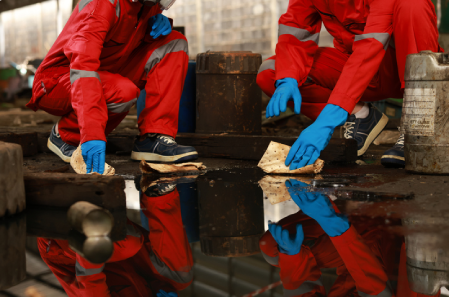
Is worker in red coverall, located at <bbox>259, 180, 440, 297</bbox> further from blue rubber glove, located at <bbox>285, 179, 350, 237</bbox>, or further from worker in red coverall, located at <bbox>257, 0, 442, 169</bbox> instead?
worker in red coverall, located at <bbox>257, 0, 442, 169</bbox>

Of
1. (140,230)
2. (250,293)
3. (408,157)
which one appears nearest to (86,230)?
(140,230)

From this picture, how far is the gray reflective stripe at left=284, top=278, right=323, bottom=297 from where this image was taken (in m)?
1.01

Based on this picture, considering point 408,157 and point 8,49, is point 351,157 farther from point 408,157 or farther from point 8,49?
point 8,49

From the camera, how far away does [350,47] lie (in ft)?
8.77

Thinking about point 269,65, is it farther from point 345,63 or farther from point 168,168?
point 168,168

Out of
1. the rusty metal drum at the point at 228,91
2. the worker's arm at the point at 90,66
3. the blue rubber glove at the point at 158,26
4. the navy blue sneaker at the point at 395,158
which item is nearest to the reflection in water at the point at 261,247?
the worker's arm at the point at 90,66

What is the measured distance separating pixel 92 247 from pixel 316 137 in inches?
50.2

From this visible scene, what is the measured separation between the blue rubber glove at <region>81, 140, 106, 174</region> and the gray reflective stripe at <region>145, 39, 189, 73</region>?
72 cm

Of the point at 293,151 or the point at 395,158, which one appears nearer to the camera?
the point at 293,151

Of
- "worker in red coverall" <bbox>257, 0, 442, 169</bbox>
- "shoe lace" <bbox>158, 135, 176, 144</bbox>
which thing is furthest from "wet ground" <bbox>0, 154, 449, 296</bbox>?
"shoe lace" <bbox>158, 135, 176, 144</bbox>

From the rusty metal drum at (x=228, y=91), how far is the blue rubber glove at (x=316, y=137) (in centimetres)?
119

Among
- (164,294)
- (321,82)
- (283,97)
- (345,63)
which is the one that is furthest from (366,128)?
(164,294)

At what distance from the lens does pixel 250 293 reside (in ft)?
3.28

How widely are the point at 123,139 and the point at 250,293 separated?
222 cm
